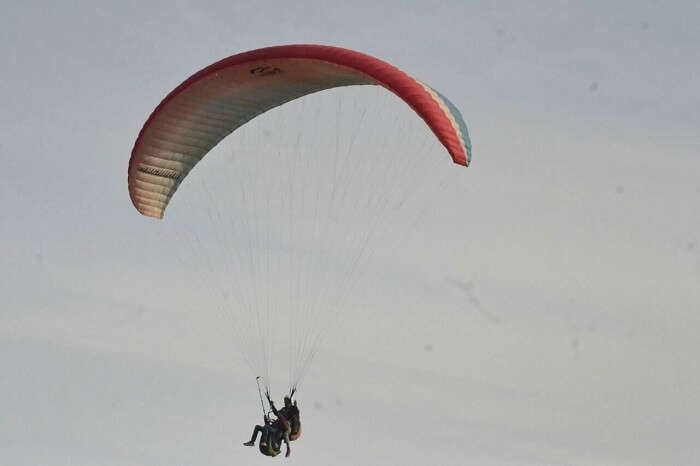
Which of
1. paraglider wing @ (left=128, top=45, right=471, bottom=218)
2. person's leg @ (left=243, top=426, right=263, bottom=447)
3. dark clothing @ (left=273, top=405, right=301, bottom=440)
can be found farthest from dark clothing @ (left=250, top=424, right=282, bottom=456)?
paraglider wing @ (left=128, top=45, right=471, bottom=218)

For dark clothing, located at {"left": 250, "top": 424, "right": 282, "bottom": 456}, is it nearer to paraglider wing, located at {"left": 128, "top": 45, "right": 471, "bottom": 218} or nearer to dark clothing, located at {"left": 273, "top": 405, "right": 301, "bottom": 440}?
dark clothing, located at {"left": 273, "top": 405, "right": 301, "bottom": 440}

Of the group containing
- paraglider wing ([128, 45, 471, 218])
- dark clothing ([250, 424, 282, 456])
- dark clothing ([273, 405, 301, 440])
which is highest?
A: paraglider wing ([128, 45, 471, 218])

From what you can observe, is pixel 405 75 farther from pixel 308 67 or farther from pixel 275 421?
pixel 275 421

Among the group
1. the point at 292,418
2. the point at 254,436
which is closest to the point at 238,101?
the point at 292,418

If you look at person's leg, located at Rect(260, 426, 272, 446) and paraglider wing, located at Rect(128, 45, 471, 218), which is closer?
paraglider wing, located at Rect(128, 45, 471, 218)

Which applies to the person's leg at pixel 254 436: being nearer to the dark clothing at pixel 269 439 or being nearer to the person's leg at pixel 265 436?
the dark clothing at pixel 269 439

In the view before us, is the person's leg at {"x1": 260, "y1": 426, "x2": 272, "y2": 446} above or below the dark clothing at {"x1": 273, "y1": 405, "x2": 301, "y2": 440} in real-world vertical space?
below

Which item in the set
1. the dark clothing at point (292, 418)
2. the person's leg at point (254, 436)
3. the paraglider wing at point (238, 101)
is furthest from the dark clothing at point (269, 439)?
the paraglider wing at point (238, 101)

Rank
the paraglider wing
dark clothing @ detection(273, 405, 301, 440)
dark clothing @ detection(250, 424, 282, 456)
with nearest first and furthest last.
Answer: the paraglider wing
dark clothing @ detection(250, 424, 282, 456)
dark clothing @ detection(273, 405, 301, 440)

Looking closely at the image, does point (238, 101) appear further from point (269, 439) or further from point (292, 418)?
point (269, 439)

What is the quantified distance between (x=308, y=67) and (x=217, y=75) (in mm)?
1724

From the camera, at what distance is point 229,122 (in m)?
43.3

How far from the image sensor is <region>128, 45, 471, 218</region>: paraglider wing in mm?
38969

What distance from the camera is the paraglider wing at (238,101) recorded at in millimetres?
38969
